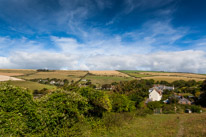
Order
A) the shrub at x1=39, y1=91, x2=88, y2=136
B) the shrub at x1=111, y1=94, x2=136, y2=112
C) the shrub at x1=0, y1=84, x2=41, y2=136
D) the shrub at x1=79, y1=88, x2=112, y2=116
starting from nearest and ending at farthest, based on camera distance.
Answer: the shrub at x1=0, y1=84, x2=41, y2=136 → the shrub at x1=39, y1=91, x2=88, y2=136 → the shrub at x1=79, y1=88, x2=112, y2=116 → the shrub at x1=111, y1=94, x2=136, y2=112

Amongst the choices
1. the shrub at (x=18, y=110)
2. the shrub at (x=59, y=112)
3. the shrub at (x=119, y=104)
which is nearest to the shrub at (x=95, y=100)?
the shrub at (x=59, y=112)

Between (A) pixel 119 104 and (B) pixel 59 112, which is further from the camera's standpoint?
(A) pixel 119 104

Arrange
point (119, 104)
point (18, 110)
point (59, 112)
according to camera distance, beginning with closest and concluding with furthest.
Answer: point (18, 110), point (59, 112), point (119, 104)

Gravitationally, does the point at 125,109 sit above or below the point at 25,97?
below

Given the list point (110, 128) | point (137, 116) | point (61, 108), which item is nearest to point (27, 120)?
point (61, 108)

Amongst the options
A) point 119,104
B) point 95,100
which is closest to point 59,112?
point 95,100

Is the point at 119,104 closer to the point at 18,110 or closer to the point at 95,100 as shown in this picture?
the point at 95,100

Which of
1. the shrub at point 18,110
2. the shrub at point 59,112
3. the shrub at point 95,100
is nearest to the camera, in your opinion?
the shrub at point 18,110

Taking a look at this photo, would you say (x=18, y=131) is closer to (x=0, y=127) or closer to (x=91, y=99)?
(x=0, y=127)

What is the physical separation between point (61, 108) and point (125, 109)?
16848 mm

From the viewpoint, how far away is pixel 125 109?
23922mm

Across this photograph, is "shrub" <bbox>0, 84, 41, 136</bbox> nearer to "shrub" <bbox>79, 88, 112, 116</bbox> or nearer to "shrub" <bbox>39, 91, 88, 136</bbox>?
"shrub" <bbox>39, 91, 88, 136</bbox>

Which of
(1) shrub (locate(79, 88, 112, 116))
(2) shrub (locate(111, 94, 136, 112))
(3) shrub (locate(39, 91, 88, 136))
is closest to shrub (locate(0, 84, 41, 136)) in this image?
(3) shrub (locate(39, 91, 88, 136))

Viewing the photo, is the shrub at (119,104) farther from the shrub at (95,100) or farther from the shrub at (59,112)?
the shrub at (59,112)
